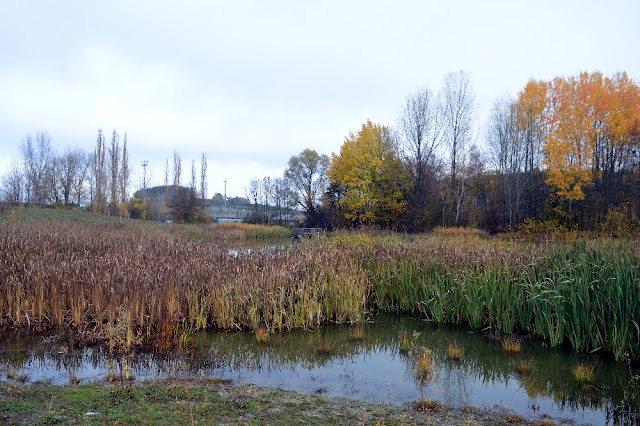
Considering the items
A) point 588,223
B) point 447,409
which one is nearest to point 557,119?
point 588,223

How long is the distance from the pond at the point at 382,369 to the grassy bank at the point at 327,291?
0.45 meters

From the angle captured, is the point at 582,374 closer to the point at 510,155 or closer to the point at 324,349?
the point at 324,349

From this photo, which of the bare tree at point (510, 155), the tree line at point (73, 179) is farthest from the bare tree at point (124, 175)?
the bare tree at point (510, 155)

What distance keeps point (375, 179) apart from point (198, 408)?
3066 cm

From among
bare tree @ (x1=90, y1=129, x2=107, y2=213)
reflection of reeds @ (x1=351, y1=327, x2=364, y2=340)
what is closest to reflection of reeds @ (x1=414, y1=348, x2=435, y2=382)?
reflection of reeds @ (x1=351, y1=327, x2=364, y2=340)

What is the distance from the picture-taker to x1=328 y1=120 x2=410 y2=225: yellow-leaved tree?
3284 cm

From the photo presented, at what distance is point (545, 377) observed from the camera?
5379 millimetres

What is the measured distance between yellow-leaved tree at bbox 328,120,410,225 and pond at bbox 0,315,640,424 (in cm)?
2559

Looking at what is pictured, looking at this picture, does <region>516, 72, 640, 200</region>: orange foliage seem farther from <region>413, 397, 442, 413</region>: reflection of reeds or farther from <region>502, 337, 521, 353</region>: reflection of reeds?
<region>413, 397, 442, 413</region>: reflection of reeds

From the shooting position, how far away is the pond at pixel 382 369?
15.2 feet

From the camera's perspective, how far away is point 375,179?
3341cm

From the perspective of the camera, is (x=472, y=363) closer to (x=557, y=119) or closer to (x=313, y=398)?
(x=313, y=398)

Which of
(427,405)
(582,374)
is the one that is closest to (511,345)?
(582,374)

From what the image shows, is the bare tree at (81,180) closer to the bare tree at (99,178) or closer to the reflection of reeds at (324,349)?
the bare tree at (99,178)
